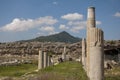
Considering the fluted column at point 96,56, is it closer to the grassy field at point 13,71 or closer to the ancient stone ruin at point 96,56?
the ancient stone ruin at point 96,56

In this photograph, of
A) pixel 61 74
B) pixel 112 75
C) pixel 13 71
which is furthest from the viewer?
pixel 13 71

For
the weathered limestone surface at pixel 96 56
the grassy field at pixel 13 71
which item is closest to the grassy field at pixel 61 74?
the grassy field at pixel 13 71

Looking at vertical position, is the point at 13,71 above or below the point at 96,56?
below

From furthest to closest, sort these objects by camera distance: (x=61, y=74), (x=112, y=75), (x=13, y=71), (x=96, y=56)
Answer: (x=13, y=71), (x=112, y=75), (x=61, y=74), (x=96, y=56)

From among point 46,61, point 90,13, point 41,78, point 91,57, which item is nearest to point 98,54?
point 91,57

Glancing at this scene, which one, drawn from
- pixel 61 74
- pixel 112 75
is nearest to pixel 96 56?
pixel 61 74

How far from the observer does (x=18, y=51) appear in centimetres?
7662

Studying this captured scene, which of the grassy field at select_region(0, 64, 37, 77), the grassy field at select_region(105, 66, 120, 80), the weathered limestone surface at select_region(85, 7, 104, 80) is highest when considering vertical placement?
the weathered limestone surface at select_region(85, 7, 104, 80)

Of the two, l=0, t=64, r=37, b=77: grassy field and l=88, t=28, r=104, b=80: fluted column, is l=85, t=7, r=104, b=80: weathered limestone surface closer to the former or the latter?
l=88, t=28, r=104, b=80: fluted column

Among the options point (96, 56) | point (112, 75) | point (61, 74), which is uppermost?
point (96, 56)

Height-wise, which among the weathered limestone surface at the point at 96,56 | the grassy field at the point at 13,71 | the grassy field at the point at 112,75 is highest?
the weathered limestone surface at the point at 96,56

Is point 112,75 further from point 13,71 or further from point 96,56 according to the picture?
point 13,71

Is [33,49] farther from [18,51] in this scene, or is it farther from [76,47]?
[76,47]

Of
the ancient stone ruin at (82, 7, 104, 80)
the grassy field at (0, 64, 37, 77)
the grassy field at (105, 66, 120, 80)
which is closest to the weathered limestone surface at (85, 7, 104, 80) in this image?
the ancient stone ruin at (82, 7, 104, 80)
